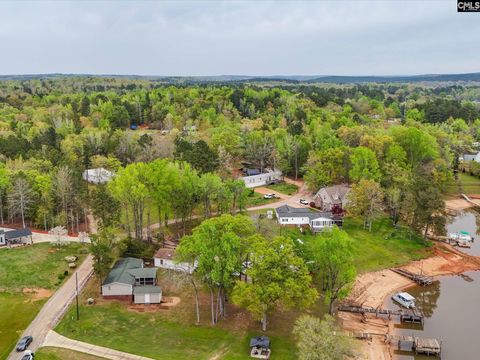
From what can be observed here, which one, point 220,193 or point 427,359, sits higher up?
point 220,193

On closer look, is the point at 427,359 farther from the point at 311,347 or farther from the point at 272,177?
the point at 272,177

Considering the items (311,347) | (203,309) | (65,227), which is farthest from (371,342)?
(65,227)

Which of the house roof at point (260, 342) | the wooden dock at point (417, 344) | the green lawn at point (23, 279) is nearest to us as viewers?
the house roof at point (260, 342)

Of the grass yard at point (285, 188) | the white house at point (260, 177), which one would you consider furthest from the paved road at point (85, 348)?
the white house at point (260, 177)

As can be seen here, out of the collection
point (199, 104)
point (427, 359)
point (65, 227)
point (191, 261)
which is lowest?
point (427, 359)

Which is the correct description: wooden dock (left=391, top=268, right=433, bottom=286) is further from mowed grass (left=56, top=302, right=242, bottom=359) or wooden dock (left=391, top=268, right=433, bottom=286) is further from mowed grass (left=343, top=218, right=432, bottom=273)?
mowed grass (left=56, top=302, right=242, bottom=359)

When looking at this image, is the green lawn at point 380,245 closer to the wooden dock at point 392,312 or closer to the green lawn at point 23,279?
the wooden dock at point 392,312

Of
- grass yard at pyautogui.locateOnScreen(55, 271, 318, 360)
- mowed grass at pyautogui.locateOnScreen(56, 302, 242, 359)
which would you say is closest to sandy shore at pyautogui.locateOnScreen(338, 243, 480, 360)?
grass yard at pyautogui.locateOnScreen(55, 271, 318, 360)

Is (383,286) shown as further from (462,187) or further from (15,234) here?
(462,187)
